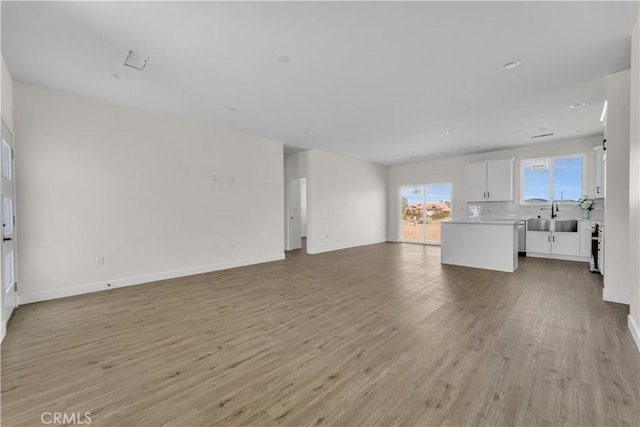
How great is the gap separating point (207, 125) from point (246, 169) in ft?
3.88

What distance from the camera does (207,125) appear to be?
5398 millimetres

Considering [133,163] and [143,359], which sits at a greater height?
[133,163]

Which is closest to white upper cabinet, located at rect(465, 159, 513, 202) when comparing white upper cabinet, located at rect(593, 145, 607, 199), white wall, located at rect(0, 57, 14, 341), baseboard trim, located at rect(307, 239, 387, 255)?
white upper cabinet, located at rect(593, 145, 607, 199)

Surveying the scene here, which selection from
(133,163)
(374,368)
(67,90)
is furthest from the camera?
(133,163)

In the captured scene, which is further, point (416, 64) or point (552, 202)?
point (552, 202)

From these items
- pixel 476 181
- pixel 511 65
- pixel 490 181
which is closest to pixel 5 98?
pixel 511 65

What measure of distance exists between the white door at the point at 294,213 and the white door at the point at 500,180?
544 centimetres

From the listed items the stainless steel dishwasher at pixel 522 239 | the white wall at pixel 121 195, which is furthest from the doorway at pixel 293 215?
the stainless steel dishwasher at pixel 522 239

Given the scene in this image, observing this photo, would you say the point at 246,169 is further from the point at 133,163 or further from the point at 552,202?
the point at 552,202

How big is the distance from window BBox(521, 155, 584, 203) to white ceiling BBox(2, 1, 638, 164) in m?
2.02

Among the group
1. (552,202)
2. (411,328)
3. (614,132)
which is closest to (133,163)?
(411,328)

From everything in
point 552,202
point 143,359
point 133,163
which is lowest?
point 143,359

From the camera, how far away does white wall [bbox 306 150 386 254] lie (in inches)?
301

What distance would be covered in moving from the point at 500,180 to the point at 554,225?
1.63 m
